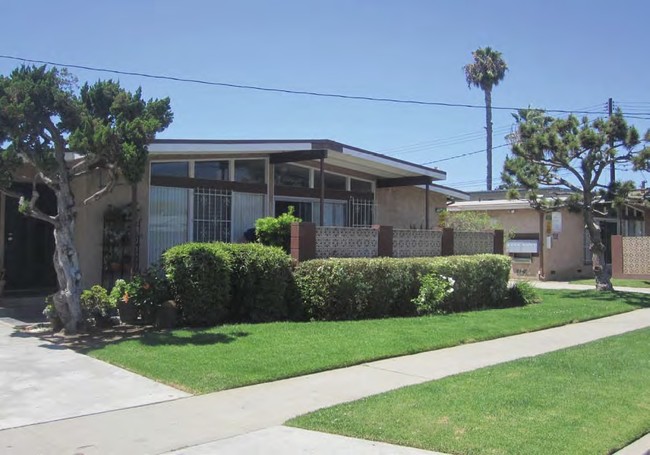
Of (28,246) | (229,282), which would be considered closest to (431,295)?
(229,282)

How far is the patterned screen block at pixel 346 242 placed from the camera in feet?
44.0

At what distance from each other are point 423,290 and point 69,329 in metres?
7.21

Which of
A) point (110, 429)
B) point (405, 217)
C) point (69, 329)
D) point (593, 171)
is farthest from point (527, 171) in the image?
point (110, 429)

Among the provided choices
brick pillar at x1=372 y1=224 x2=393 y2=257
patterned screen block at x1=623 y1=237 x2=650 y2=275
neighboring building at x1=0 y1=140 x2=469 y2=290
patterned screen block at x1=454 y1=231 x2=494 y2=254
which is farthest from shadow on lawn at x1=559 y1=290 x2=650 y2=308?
brick pillar at x1=372 y1=224 x2=393 y2=257

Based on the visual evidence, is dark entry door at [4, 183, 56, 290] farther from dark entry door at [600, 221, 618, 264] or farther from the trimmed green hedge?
dark entry door at [600, 221, 618, 264]

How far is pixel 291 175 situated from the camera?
1670cm

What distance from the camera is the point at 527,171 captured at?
65.6ft

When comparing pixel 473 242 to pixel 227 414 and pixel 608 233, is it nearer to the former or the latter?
pixel 227 414

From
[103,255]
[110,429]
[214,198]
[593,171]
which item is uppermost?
[593,171]

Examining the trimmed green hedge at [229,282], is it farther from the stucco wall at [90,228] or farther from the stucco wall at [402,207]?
the stucco wall at [402,207]

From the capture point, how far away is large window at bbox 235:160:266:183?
15.4 meters

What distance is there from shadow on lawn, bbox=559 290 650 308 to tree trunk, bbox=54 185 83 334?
13673 mm

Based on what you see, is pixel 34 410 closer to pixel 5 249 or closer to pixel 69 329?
pixel 69 329

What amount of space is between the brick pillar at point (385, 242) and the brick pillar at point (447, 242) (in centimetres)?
224
